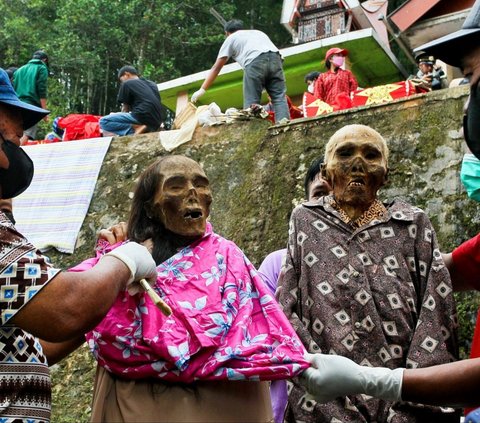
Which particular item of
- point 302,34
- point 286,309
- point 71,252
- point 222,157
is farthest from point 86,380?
point 302,34

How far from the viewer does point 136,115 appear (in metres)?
8.89

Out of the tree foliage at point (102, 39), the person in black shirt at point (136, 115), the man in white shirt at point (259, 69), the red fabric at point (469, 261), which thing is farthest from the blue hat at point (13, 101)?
the tree foliage at point (102, 39)

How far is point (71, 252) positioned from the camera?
23.1 ft

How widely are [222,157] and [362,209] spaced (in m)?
3.69

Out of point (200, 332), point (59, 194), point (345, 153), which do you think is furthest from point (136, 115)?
point (200, 332)

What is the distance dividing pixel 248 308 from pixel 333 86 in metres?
7.58

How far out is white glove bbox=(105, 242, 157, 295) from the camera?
2.58 m

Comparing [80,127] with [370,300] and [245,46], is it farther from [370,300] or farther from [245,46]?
[370,300]

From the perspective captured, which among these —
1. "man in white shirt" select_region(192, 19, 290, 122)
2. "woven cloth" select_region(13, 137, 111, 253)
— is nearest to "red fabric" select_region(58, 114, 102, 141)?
"woven cloth" select_region(13, 137, 111, 253)

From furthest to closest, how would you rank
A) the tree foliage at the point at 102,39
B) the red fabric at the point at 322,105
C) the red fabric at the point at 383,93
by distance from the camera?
the tree foliage at the point at 102,39 → the red fabric at the point at 322,105 → the red fabric at the point at 383,93

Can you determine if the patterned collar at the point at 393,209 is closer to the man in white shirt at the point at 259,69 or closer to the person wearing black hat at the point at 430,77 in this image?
the man in white shirt at the point at 259,69

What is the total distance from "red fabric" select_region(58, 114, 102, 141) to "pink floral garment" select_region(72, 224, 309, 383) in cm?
667

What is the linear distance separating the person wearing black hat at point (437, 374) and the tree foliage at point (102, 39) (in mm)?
17065

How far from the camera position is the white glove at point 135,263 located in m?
2.58
